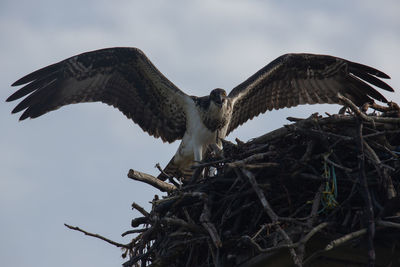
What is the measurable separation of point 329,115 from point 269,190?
30.0 inches

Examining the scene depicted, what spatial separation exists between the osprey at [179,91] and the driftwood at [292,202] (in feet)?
6.17

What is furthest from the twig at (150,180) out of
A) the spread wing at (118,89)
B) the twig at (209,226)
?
the spread wing at (118,89)

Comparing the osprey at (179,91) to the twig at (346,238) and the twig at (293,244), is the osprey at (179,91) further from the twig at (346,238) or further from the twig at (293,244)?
the twig at (346,238)

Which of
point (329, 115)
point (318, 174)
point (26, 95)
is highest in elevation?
point (26, 95)

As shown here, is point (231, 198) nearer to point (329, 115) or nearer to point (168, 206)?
point (168, 206)

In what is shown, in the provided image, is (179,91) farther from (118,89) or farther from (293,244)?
(293,244)

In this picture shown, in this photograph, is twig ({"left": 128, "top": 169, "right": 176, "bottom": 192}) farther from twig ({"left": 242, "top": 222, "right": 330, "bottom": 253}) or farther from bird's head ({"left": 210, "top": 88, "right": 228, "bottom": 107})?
twig ({"left": 242, "top": 222, "right": 330, "bottom": 253})

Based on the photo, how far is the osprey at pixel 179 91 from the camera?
7.34 meters

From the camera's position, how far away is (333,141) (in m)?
4.88

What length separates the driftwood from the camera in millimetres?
4180

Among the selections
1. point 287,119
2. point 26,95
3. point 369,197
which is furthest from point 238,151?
point 26,95

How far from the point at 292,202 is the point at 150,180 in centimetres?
154

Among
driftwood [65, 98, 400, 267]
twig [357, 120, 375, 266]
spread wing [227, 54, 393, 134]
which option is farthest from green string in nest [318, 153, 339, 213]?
spread wing [227, 54, 393, 134]

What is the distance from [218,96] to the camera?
711cm
